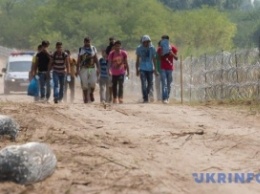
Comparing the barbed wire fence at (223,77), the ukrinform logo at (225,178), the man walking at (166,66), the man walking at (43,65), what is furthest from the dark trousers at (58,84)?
the ukrinform logo at (225,178)

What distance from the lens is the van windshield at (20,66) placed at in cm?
3728

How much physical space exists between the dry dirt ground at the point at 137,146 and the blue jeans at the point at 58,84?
4.27 meters

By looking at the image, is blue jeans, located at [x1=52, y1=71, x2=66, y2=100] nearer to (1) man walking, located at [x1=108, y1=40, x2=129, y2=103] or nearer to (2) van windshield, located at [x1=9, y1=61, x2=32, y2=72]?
(1) man walking, located at [x1=108, y1=40, x2=129, y2=103]

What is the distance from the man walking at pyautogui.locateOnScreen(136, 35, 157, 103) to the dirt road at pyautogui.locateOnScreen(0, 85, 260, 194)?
3681mm

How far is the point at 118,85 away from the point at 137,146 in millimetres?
8839

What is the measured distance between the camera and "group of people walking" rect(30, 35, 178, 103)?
19.1 meters

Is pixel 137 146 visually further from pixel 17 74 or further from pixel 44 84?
pixel 17 74

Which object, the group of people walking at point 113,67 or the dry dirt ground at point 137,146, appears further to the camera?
the group of people walking at point 113,67

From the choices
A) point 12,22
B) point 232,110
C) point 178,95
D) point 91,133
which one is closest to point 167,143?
point 91,133

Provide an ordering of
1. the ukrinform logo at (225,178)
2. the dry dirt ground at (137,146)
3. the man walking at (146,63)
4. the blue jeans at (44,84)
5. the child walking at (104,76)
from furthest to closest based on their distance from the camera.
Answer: the child walking at (104,76)
the blue jeans at (44,84)
the man walking at (146,63)
the ukrinform logo at (225,178)
the dry dirt ground at (137,146)

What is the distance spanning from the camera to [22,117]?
42.4ft

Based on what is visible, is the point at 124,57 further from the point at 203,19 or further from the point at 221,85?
the point at 203,19

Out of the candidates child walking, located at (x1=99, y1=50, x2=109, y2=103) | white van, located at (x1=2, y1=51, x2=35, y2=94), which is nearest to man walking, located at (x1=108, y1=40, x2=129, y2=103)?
child walking, located at (x1=99, y1=50, x2=109, y2=103)

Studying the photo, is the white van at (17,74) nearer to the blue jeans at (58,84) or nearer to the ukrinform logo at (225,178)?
the blue jeans at (58,84)
